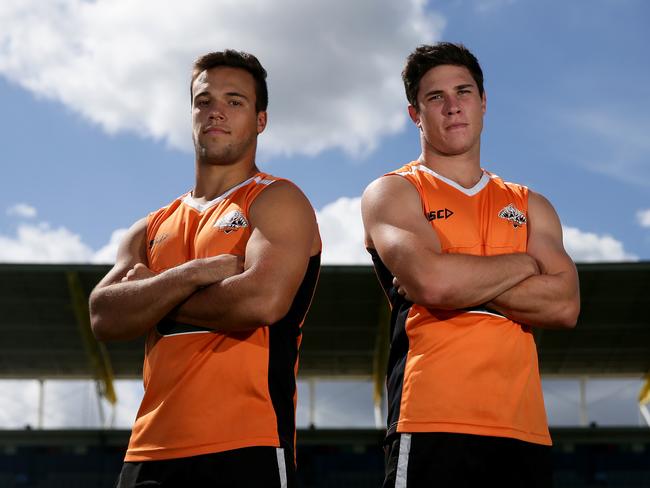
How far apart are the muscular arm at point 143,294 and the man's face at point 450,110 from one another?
1027mm

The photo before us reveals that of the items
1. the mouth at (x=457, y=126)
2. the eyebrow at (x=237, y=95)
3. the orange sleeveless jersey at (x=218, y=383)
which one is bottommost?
the orange sleeveless jersey at (x=218, y=383)

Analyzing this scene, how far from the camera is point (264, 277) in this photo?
341 centimetres

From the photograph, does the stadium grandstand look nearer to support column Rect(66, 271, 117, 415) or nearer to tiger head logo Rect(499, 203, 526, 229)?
support column Rect(66, 271, 117, 415)

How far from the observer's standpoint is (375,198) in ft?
12.2

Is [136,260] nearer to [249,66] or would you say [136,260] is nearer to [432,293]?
[249,66]

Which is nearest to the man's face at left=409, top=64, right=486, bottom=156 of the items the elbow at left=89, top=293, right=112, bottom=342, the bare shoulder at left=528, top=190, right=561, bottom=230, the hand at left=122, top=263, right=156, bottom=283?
the bare shoulder at left=528, top=190, right=561, bottom=230

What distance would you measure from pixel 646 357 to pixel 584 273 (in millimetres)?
3087

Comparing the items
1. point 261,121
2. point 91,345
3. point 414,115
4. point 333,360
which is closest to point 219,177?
point 261,121

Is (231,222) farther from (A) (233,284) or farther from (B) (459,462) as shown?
(B) (459,462)

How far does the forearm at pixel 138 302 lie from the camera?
342cm

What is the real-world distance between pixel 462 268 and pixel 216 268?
37.6 inches

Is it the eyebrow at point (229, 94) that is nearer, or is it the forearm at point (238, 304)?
the forearm at point (238, 304)

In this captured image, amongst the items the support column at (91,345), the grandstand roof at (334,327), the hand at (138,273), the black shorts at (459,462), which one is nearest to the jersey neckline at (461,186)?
the black shorts at (459,462)

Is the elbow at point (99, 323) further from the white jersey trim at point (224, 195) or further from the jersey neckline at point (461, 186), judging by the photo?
the jersey neckline at point (461, 186)
